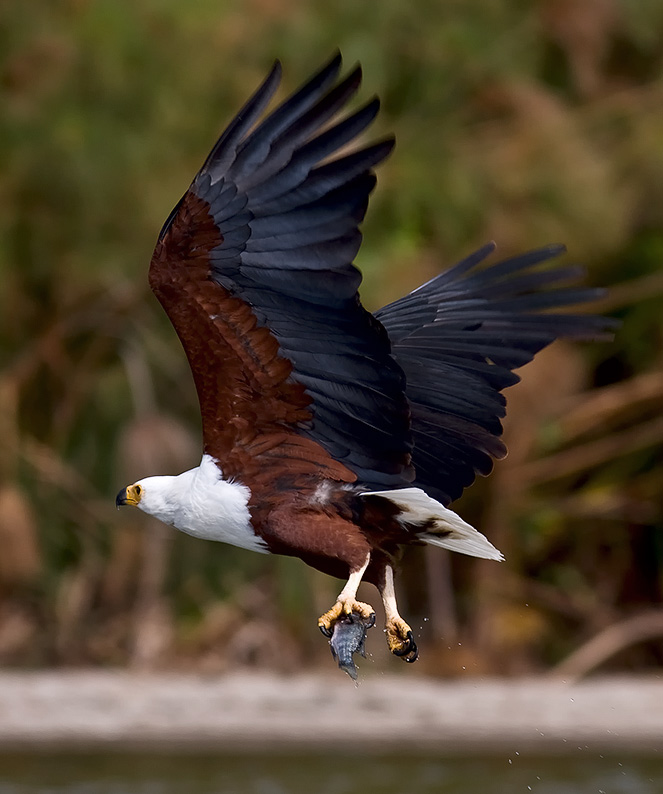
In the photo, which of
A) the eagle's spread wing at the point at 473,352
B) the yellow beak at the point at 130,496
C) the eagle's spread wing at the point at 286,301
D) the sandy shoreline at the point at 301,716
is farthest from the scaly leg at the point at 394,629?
the sandy shoreline at the point at 301,716

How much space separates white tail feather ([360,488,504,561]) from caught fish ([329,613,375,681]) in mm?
328

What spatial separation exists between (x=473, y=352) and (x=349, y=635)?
1.29 m

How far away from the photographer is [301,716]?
1282cm

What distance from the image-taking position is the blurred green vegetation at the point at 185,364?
13.3 m

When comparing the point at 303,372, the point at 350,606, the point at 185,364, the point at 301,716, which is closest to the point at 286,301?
the point at 303,372

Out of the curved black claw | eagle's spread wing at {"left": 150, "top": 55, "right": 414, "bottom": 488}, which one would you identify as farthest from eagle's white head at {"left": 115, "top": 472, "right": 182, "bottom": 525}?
the curved black claw

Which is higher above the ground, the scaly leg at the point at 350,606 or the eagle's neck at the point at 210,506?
the eagle's neck at the point at 210,506

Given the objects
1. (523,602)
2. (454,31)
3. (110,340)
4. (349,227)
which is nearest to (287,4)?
(454,31)

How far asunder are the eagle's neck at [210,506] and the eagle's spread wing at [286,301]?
5cm

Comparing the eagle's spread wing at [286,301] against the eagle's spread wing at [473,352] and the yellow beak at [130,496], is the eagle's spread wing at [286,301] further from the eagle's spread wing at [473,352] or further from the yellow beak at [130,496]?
the eagle's spread wing at [473,352]

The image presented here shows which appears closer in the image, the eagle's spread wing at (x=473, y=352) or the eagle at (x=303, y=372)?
the eagle at (x=303, y=372)

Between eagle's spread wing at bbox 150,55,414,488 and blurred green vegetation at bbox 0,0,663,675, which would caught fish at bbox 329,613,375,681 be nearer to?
eagle's spread wing at bbox 150,55,414,488

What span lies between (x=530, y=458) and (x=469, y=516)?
651 millimetres

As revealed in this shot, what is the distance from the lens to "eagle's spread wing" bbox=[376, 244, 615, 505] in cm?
581
